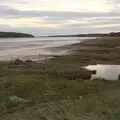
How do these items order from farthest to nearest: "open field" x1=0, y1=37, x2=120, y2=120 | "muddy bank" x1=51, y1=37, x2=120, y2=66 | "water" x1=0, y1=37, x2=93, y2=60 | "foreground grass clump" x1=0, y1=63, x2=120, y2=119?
"water" x1=0, y1=37, x2=93, y2=60, "muddy bank" x1=51, y1=37, x2=120, y2=66, "foreground grass clump" x1=0, y1=63, x2=120, y2=119, "open field" x1=0, y1=37, x2=120, y2=120

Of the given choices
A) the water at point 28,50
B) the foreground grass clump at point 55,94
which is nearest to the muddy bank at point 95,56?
the water at point 28,50

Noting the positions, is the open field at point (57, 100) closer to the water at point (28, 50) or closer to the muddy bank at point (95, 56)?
the muddy bank at point (95, 56)

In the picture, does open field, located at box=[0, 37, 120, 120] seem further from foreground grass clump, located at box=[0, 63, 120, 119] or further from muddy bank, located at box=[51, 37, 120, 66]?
muddy bank, located at box=[51, 37, 120, 66]

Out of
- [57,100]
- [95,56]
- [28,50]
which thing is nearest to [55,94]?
[57,100]

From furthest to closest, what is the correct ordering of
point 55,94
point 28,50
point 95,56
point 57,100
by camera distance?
point 28,50 → point 95,56 → point 55,94 → point 57,100

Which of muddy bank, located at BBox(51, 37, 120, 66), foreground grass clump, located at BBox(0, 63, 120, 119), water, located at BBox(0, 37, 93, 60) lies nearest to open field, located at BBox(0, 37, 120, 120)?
foreground grass clump, located at BBox(0, 63, 120, 119)

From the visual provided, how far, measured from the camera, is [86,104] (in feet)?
37.6

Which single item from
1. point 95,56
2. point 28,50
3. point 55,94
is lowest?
point 28,50

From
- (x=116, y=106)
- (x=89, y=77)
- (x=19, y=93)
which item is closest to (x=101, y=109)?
(x=116, y=106)

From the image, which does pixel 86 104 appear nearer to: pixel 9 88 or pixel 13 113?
pixel 13 113

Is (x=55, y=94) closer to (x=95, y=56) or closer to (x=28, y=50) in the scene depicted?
(x=95, y=56)

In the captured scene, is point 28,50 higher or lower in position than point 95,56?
lower

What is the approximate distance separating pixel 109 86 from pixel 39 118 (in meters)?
8.16

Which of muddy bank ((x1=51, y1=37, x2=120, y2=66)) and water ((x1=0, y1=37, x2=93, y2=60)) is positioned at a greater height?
muddy bank ((x1=51, y1=37, x2=120, y2=66))
